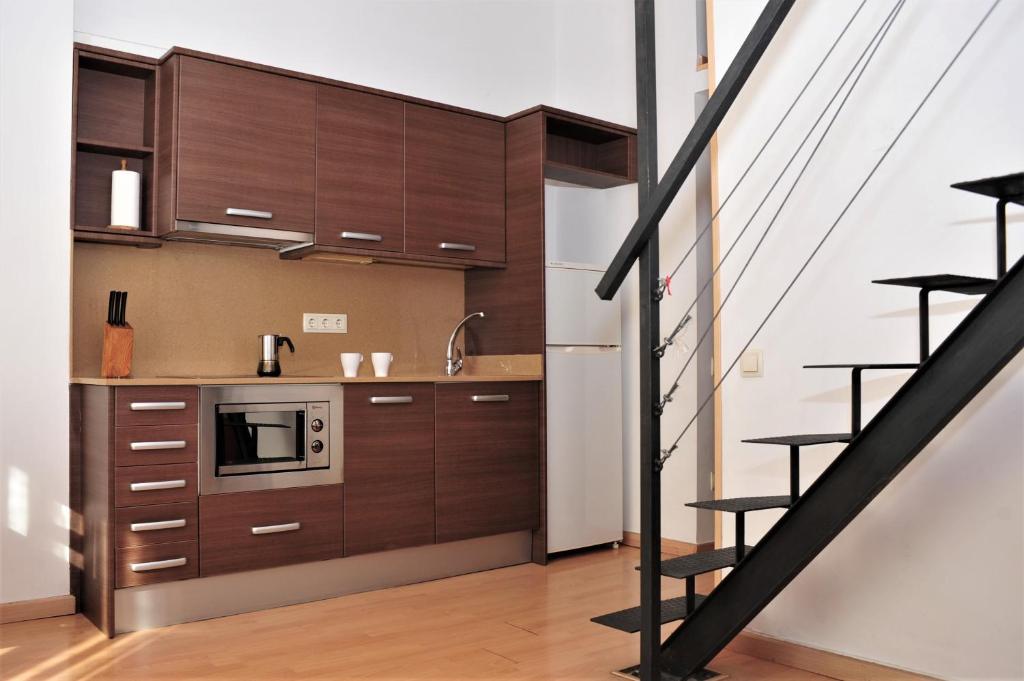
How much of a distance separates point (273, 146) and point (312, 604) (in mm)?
1950

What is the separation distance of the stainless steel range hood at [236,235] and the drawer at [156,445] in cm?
85

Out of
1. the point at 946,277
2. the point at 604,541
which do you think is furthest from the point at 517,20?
the point at 946,277

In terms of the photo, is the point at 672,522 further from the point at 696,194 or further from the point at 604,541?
the point at 696,194

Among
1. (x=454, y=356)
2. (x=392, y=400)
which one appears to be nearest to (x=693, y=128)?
(x=392, y=400)

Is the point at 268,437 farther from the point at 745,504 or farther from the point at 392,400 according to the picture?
the point at 745,504

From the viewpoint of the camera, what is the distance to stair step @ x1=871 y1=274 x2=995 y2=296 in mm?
2109

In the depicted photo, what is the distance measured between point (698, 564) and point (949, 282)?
1.08 metres

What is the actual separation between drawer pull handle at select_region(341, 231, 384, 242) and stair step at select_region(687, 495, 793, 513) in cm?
218

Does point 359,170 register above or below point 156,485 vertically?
above

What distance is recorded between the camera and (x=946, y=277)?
2.09 meters

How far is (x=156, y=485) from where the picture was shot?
3.29 m

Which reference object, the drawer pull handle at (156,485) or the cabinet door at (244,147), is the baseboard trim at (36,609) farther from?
the cabinet door at (244,147)

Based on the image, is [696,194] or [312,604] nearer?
[312,604]

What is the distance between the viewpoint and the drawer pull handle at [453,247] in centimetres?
440
